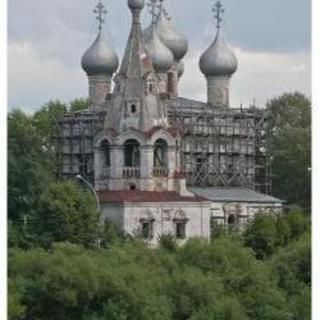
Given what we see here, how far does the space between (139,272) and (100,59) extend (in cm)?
2123

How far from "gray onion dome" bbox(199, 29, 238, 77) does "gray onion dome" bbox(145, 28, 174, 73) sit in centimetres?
148

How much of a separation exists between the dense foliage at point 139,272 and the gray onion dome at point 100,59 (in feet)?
28.8

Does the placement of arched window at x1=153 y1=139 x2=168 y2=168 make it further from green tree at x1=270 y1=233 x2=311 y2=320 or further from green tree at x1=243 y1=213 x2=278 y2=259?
green tree at x1=270 y1=233 x2=311 y2=320

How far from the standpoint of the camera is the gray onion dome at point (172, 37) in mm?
41062

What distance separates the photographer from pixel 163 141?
35781mm

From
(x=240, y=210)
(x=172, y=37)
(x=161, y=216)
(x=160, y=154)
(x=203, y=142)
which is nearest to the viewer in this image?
(x=161, y=216)

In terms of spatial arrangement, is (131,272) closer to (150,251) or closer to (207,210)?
(150,251)

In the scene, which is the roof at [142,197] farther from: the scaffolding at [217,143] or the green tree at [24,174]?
the scaffolding at [217,143]

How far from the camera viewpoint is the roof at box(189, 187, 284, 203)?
37.7m

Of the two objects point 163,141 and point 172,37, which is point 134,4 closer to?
point 163,141

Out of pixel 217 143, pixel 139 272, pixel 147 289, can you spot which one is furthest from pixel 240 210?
pixel 147 289

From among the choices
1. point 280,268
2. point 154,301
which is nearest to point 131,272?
point 154,301

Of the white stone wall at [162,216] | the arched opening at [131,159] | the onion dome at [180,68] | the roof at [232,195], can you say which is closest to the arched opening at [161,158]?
the arched opening at [131,159]
